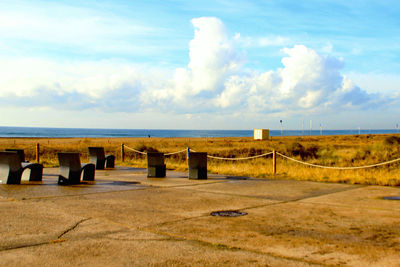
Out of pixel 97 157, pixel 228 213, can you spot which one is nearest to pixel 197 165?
pixel 97 157

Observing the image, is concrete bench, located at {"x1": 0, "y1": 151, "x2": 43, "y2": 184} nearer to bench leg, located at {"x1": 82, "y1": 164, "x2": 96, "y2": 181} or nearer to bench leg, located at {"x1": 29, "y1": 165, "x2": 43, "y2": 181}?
bench leg, located at {"x1": 29, "y1": 165, "x2": 43, "y2": 181}

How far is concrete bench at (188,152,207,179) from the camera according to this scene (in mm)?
14078

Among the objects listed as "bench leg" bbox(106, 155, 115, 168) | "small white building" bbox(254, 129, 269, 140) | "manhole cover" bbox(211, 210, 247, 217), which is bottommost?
"manhole cover" bbox(211, 210, 247, 217)

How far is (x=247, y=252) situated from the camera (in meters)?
5.37

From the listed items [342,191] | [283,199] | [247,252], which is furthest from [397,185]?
[247,252]

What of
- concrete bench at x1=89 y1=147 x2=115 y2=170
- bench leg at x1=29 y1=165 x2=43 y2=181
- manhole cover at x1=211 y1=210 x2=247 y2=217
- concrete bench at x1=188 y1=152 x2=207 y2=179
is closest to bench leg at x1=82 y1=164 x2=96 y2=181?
bench leg at x1=29 y1=165 x2=43 y2=181

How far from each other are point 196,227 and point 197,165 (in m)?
7.36

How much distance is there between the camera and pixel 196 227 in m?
6.78

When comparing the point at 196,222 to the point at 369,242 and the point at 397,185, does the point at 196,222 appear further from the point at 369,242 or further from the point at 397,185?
the point at 397,185

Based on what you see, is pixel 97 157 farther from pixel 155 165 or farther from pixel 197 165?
pixel 197 165

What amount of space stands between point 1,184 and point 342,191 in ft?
31.8

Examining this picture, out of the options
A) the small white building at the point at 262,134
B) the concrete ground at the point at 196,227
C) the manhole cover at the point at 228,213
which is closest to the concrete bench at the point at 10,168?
the concrete ground at the point at 196,227

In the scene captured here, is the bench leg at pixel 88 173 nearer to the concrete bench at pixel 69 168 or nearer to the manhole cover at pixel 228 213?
the concrete bench at pixel 69 168

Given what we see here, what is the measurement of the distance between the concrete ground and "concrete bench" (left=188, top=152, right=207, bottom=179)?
246cm
